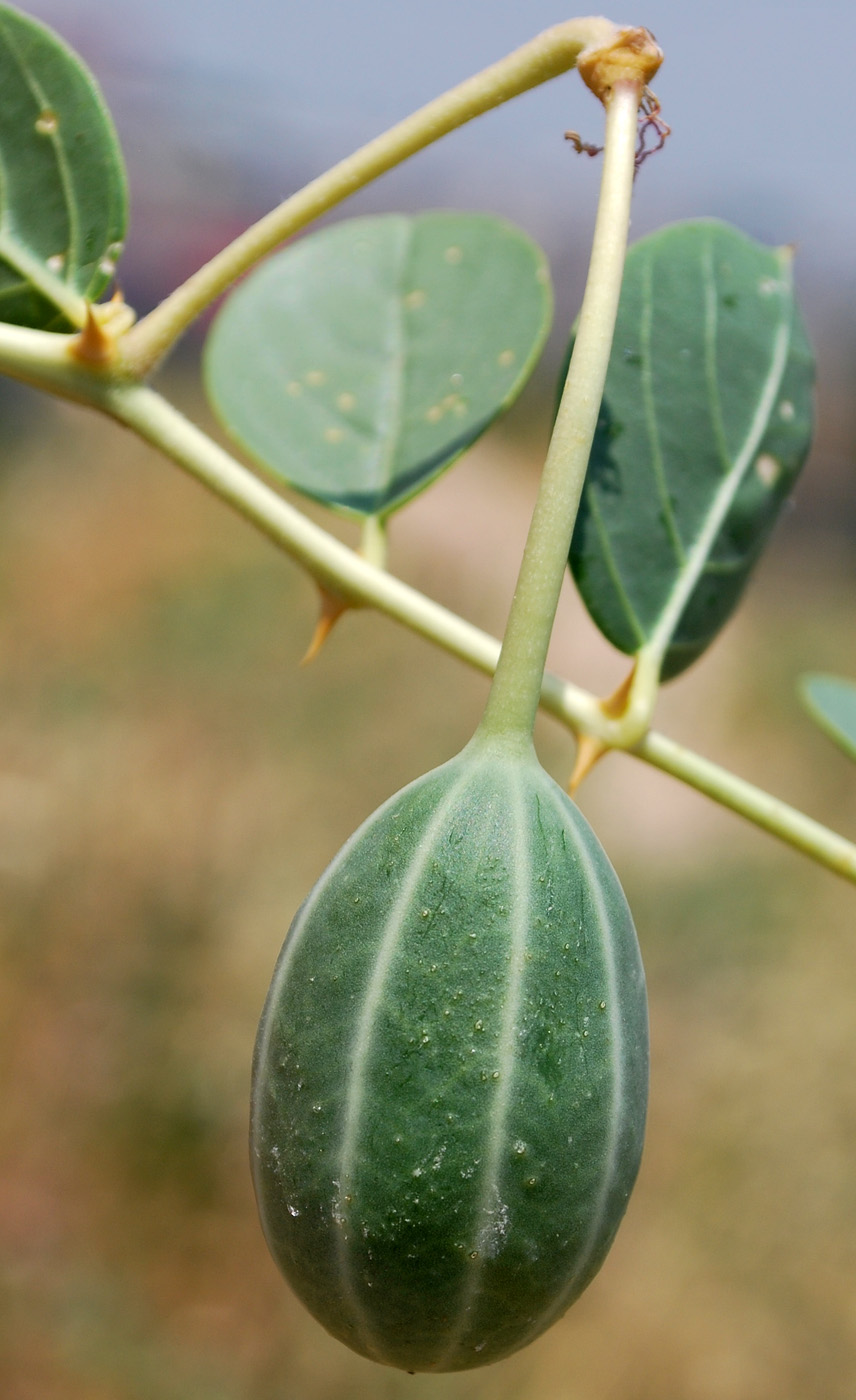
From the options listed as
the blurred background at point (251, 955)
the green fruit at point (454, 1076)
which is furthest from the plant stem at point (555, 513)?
the blurred background at point (251, 955)

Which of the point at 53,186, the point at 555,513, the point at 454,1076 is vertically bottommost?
the point at 454,1076

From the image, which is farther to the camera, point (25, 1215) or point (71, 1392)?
point (25, 1215)

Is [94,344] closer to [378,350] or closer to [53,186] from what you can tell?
[53,186]

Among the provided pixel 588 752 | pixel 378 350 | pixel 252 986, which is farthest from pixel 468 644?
pixel 252 986

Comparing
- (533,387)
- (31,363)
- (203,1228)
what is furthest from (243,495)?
(533,387)

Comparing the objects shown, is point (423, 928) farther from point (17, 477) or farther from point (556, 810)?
point (17, 477)

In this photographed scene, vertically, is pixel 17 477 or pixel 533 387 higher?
pixel 533 387

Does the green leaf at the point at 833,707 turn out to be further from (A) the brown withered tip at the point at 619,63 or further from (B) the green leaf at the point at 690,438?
(A) the brown withered tip at the point at 619,63
